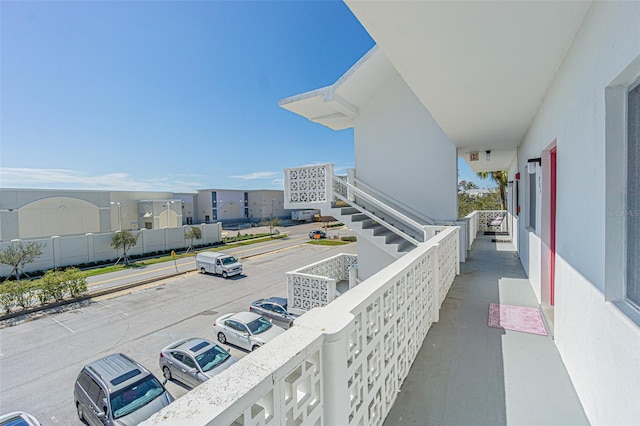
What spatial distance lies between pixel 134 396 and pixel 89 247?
1957cm

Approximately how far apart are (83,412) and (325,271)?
7.21 m

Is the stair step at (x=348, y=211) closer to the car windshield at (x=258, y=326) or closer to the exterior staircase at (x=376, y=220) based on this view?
the exterior staircase at (x=376, y=220)

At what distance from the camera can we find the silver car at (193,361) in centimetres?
661

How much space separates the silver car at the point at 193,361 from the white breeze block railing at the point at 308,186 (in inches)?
167

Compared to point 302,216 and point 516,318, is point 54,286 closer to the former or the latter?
point 516,318

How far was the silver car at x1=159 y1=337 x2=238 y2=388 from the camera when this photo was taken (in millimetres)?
6611

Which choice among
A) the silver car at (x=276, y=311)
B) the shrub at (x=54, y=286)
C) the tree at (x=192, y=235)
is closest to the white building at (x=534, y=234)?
the silver car at (x=276, y=311)

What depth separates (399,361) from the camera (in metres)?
2.34

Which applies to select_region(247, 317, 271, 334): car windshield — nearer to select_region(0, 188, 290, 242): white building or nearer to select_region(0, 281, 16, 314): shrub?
select_region(0, 281, 16, 314): shrub

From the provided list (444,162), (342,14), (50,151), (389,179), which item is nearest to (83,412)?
(389,179)

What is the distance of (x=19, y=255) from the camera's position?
52.1 feet

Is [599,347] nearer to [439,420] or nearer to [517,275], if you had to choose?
[439,420]

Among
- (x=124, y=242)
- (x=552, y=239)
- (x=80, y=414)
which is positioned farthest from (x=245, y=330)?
(x=124, y=242)

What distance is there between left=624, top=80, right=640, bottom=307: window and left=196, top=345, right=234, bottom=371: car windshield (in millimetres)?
7535
